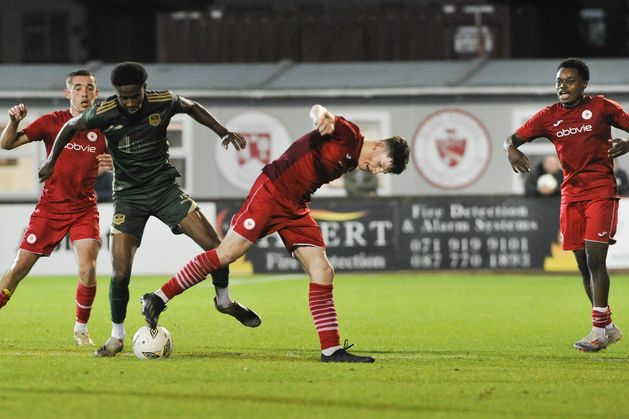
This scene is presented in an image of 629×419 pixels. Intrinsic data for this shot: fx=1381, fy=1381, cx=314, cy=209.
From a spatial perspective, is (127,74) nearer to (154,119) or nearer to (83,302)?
(154,119)

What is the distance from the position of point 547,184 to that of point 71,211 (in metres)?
12.4

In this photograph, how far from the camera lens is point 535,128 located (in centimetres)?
1131

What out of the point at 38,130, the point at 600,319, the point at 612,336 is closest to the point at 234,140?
the point at 38,130

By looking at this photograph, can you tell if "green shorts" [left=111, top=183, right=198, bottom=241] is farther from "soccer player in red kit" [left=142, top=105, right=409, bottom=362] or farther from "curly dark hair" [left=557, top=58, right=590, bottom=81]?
"curly dark hair" [left=557, top=58, right=590, bottom=81]

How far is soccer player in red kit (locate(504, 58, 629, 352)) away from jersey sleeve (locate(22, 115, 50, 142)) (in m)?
3.74

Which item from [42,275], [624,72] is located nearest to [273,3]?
[624,72]

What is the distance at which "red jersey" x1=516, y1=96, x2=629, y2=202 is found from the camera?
11.1m

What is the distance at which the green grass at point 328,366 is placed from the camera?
7.51 metres

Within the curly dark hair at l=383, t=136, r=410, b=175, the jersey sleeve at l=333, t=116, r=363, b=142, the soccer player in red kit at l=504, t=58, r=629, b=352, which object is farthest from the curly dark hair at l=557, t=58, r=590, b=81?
the jersey sleeve at l=333, t=116, r=363, b=142

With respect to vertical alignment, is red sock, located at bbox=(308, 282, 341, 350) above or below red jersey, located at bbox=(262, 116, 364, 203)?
below

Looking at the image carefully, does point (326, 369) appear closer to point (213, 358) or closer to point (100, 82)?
point (213, 358)

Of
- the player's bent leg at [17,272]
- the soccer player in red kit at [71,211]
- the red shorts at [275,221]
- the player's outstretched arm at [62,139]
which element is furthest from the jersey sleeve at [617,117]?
the player's bent leg at [17,272]

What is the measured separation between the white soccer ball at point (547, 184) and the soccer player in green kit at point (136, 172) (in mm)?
12510

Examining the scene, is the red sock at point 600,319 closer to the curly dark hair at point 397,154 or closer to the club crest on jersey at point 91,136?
the curly dark hair at point 397,154
